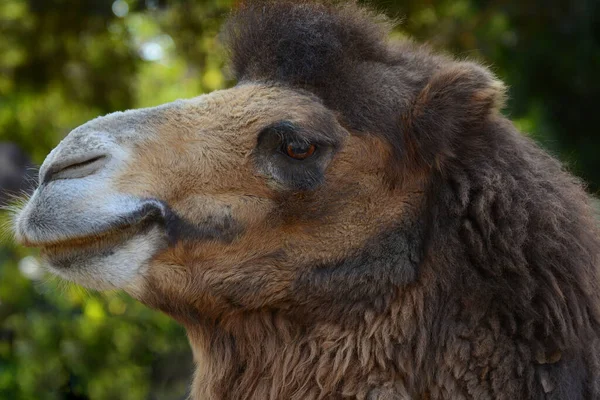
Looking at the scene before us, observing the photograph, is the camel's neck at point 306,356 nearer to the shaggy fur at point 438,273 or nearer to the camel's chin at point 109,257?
the shaggy fur at point 438,273

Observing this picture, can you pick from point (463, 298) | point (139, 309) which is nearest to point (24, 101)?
point (139, 309)

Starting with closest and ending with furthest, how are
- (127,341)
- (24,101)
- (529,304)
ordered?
1. (529,304)
2. (127,341)
3. (24,101)

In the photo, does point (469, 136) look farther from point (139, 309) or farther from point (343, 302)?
point (139, 309)

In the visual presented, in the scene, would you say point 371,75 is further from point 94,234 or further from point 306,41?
point 94,234

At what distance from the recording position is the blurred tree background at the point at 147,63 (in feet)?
22.9

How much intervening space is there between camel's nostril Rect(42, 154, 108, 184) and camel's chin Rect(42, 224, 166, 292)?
240mm

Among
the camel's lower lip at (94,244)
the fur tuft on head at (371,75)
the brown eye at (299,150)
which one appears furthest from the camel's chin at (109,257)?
the fur tuft on head at (371,75)

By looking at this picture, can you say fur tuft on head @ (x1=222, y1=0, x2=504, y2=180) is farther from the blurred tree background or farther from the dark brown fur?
the blurred tree background

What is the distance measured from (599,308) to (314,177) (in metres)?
1.18

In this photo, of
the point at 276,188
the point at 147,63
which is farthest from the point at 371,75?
the point at 147,63

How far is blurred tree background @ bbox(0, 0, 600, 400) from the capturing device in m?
6.98

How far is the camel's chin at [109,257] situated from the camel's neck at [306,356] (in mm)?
448

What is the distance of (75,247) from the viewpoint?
336 cm

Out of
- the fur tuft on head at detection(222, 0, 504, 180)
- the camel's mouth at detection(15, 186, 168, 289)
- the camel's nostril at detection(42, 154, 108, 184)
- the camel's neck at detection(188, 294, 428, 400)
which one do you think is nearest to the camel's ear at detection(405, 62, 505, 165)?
the fur tuft on head at detection(222, 0, 504, 180)
